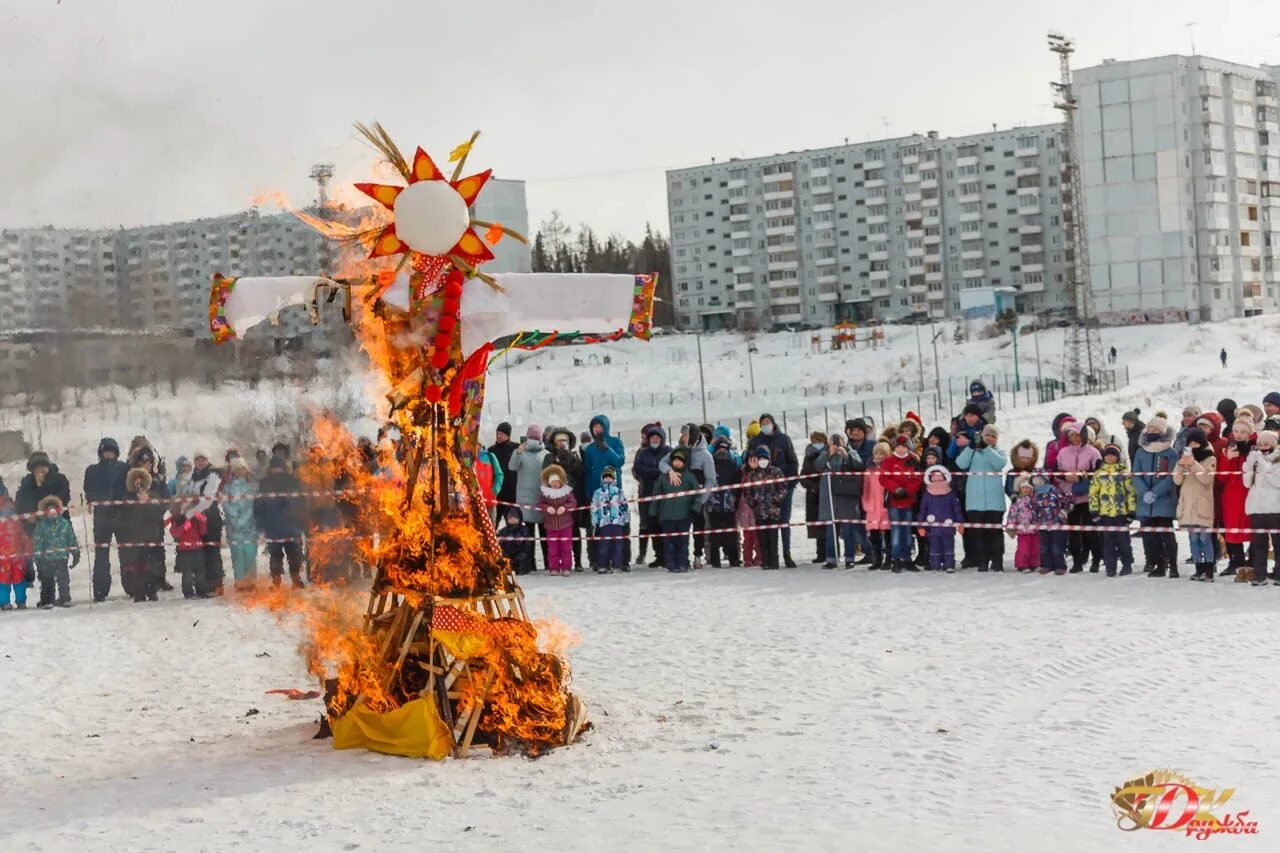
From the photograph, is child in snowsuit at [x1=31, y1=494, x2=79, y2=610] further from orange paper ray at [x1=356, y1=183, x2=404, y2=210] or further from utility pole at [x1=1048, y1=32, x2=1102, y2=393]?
utility pole at [x1=1048, y1=32, x2=1102, y2=393]

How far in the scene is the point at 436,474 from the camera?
9.01 meters

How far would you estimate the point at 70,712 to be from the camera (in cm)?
1059

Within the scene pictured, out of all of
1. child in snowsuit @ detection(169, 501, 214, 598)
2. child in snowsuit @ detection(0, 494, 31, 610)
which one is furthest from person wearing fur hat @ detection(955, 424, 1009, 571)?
child in snowsuit @ detection(0, 494, 31, 610)

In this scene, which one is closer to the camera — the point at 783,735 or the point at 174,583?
the point at 783,735

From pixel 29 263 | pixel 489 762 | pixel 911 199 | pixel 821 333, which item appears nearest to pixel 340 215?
pixel 29 263

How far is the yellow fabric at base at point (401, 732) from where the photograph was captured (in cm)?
868

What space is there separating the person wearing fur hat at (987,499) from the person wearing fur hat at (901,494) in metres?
0.58

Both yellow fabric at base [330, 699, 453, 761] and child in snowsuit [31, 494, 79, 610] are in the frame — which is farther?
child in snowsuit [31, 494, 79, 610]

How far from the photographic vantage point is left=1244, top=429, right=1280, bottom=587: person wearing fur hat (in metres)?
13.8

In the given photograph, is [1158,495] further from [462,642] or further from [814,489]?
[462,642]

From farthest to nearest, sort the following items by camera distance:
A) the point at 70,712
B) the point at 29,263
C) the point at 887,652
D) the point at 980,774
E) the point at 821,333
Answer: the point at 821,333
the point at 887,652
the point at 70,712
the point at 29,263
the point at 980,774

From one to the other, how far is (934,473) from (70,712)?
29.5ft

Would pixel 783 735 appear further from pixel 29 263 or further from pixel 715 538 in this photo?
pixel 715 538

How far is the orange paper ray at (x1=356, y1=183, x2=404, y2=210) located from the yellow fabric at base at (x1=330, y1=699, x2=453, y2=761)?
2946 mm
